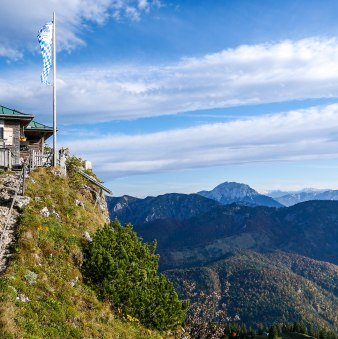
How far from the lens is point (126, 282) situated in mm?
24062

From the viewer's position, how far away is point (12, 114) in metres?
40.0

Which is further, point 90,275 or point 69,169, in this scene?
point 69,169

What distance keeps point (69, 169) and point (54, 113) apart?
5.44 m

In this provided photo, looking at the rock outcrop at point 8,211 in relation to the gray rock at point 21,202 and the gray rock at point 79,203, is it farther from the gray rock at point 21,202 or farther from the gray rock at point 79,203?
the gray rock at point 79,203

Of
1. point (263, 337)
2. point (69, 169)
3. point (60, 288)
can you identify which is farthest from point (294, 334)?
point (60, 288)

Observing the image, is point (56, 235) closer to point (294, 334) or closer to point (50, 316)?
point (50, 316)

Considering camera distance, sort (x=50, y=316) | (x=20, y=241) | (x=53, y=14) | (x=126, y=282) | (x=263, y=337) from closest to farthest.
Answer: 1. (x=50, y=316)
2. (x=20, y=241)
3. (x=126, y=282)
4. (x=53, y=14)
5. (x=263, y=337)

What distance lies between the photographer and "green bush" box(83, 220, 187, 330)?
2369 centimetres

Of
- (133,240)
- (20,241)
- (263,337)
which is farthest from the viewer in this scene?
(263,337)

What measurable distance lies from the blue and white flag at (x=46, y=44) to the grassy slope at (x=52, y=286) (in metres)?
11.9

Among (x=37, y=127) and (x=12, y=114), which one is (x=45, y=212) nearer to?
(x=12, y=114)

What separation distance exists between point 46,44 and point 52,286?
904 inches

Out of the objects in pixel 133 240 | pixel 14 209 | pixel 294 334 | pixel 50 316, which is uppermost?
pixel 14 209

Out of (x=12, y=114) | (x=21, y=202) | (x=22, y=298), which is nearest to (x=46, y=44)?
(x=12, y=114)
